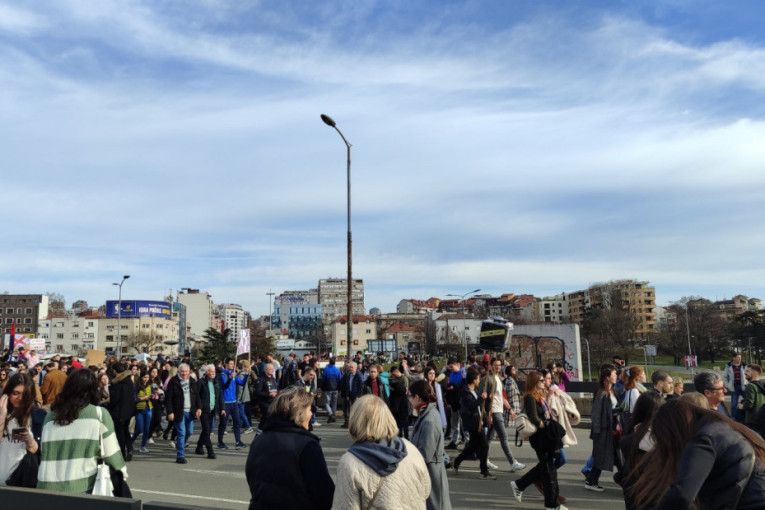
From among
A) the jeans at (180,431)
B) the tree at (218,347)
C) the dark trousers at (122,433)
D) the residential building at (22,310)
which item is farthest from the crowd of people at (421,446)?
the residential building at (22,310)

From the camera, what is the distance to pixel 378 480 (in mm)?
3402

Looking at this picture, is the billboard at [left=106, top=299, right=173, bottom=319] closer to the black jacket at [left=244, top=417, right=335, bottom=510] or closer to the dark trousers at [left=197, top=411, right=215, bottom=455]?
the dark trousers at [left=197, top=411, right=215, bottom=455]

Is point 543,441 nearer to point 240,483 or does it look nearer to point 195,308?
point 240,483

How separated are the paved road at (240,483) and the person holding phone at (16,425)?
263cm

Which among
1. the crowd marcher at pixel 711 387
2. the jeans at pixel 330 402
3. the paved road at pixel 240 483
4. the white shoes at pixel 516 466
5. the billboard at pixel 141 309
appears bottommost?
the paved road at pixel 240 483

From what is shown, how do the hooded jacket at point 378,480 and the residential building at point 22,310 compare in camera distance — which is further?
the residential building at point 22,310

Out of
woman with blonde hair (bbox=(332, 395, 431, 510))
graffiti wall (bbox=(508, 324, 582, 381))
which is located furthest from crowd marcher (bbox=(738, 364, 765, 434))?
graffiti wall (bbox=(508, 324, 582, 381))

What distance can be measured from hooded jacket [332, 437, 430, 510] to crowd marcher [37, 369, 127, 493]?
2.06 metres

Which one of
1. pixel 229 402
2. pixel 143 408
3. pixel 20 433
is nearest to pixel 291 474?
pixel 20 433

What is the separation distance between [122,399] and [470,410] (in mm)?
6147

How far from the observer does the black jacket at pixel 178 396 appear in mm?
11500

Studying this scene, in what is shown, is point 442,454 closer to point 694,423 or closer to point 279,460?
point 279,460

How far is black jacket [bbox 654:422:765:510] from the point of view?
273 cm

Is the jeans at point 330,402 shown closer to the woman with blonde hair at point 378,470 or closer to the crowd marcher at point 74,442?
the crowd marcher at point 74,442
